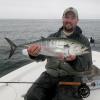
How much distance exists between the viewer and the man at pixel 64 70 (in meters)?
4.32

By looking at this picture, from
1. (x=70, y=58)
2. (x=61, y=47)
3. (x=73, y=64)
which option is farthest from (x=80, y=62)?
(x=61, y=47)

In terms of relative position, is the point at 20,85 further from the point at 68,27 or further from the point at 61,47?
the point at 61,47

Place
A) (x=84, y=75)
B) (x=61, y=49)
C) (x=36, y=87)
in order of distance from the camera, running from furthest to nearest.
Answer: (x=84, y=75) → (x=36, y=87) → (x=61, y=49)

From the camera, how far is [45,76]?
470 cm

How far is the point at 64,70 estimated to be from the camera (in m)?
4.55

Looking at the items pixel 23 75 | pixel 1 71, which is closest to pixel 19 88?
pixel 23 75

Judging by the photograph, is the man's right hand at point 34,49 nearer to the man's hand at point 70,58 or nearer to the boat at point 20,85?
the man's hand at point 70,58

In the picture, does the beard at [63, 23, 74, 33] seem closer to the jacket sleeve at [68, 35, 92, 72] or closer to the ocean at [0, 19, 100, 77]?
the jacket sleeve at [68, 35, 92, 72]

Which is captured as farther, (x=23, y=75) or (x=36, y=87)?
(x=23, y=75)

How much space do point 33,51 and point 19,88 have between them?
1.43 m

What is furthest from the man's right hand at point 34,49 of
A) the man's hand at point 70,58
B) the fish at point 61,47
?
the man's hand at point 70,58

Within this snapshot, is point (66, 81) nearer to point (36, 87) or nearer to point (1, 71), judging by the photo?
point (36, 87)

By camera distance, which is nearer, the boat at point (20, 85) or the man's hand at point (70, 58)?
the man's hand at point (70, 58)

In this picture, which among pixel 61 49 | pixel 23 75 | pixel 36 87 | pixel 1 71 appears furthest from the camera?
pixel 1 71
